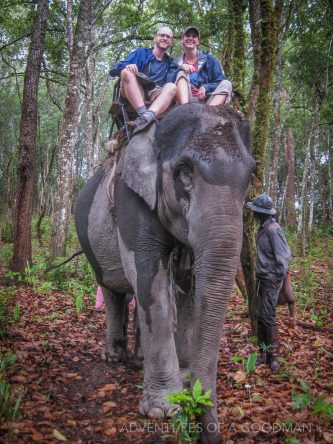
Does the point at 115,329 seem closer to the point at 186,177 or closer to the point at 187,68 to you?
the point at 186,177

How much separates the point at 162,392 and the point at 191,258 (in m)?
1.21

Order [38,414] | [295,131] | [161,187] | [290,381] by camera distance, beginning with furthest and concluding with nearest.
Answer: [295,131] < [290,381] < [161,187] < [38,414]

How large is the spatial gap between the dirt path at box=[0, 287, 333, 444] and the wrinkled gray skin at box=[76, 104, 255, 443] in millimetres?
419

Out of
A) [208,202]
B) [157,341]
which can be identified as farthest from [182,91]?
[157,341]

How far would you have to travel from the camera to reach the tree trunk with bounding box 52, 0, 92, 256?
10273 millimetres

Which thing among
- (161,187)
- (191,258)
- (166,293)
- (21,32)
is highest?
(21,32)

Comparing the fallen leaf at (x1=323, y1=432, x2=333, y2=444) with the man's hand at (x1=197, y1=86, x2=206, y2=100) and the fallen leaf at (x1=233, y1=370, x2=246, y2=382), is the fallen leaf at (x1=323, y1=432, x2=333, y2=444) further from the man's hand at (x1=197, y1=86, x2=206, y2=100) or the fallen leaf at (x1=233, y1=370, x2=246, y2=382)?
the man's hand at (x1=197, y1=86, x2=206, y2=100)

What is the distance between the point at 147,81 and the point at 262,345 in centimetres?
337

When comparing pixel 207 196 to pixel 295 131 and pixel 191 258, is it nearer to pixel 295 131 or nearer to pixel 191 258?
pixel 191 258

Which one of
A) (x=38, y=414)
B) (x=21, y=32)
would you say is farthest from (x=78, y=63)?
(x=38, y=414)

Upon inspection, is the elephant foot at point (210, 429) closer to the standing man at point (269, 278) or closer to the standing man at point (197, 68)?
the standing man at point (269, 278)

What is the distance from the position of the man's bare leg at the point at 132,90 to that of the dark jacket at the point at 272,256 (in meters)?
2.25

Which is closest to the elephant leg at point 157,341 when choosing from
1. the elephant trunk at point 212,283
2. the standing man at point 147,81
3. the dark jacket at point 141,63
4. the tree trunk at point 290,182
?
the elephant trunk at point 212,283

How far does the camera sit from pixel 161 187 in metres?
3.76
